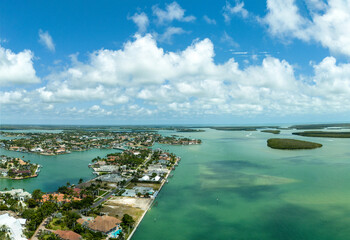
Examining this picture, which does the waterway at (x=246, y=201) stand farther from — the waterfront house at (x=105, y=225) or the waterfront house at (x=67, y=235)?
the waterfront house at (x=67, y=235)

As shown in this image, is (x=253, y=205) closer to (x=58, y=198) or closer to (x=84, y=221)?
(x=84, y=221)

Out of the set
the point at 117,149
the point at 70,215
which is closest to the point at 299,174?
the point at 70,215

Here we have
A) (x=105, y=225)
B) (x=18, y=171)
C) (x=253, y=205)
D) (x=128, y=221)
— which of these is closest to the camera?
(x=105, y=225)

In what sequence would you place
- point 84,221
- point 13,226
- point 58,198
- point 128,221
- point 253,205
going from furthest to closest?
point 58,198
point 253,205
point 84,221
point 128,221
point 13,226

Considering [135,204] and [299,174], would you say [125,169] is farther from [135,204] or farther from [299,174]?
[299,174]

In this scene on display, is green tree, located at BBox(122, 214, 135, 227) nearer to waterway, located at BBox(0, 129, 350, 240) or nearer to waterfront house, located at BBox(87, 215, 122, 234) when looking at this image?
waterfront house, located at BBox(87, 215, 122, 234)

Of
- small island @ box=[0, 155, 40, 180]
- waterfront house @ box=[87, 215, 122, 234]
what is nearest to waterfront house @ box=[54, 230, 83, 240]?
waterfront house @ box=[87, 215, 122, 234]

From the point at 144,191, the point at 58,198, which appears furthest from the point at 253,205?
the point at 58,198
